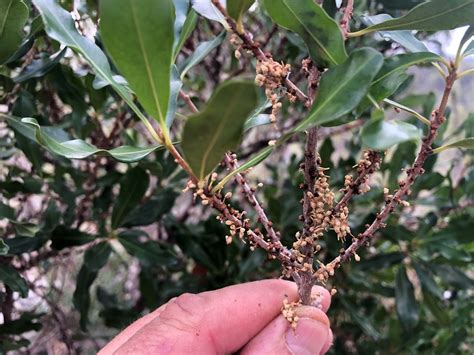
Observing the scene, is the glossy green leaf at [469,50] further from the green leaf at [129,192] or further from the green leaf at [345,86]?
the green leaf at [129,192]

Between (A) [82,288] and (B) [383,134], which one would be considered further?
(A) [82,288]

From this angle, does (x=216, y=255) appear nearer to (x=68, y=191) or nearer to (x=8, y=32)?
(x=68, y=191)

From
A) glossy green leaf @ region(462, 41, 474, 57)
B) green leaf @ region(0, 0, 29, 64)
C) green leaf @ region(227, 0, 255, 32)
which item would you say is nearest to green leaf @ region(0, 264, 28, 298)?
green leaf @ region(0, 0, 29, 64)

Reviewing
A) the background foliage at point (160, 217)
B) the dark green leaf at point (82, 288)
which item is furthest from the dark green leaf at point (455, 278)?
the dark green leaf at point (82, 288)

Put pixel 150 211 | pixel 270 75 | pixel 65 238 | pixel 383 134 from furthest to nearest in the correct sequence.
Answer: pixel 150 211 < pixel 65 238 < pixel 270 75 < pixel 383 134

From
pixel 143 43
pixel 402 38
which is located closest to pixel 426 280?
pixel 402 38

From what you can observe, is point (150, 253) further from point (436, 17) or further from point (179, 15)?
point (436, 17)

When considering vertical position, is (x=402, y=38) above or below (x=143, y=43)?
below
